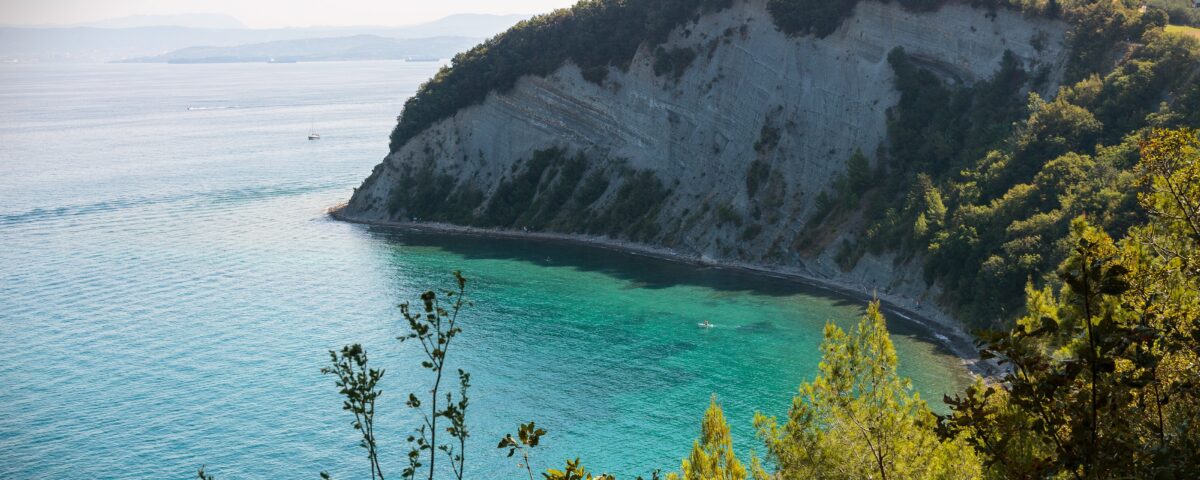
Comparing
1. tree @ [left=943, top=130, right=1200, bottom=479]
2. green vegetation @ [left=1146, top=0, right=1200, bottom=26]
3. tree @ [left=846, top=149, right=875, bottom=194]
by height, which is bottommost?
Result: tree @ [left=846, top=149, right=875, bottom=194]

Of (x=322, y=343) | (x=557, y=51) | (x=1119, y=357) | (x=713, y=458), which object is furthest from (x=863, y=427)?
(x=557, y=51)

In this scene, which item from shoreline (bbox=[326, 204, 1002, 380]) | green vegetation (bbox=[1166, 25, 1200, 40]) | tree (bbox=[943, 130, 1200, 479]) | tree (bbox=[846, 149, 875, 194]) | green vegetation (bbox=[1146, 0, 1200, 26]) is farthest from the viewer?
tree (bbox=[846, 149, 875, 194])

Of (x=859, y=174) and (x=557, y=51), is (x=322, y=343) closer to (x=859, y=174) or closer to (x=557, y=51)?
(x=859, y=174)

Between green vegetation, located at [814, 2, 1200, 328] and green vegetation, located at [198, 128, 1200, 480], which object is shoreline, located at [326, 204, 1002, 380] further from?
green vegetation, located at [198, 128, 1200, 480]

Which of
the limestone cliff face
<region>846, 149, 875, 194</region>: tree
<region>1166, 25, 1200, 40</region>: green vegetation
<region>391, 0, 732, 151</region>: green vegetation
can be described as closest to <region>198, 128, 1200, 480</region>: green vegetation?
the limestone cliff face

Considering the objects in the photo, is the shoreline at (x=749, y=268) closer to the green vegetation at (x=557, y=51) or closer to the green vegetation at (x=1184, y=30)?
the green vegetation at (x=557, y=51)

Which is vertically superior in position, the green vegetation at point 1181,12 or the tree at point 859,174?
the green vegetation at point 1181,12

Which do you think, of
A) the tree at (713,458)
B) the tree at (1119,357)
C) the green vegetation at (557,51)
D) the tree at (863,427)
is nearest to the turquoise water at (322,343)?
the green vegetation at (557,51)

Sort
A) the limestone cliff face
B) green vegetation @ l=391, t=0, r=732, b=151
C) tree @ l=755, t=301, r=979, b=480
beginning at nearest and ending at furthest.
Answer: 1. tree @ l=755, t=301, r=979, b=480
2. the limestone cliff face
3. green vegetation @ l=391, t=0, r=732, b=151
